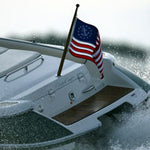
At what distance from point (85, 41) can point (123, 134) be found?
1675 millimetres

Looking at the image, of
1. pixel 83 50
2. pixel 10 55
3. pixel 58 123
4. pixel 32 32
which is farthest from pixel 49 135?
pixel 32 32

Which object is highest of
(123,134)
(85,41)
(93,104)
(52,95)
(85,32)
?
(85,32)

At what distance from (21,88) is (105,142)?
→ 5.34ft

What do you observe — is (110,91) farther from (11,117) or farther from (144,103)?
(11,117)

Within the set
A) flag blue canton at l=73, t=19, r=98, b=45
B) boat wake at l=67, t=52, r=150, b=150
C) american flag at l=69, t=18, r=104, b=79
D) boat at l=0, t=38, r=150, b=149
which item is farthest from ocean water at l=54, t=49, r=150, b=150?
flag blue canton at l=73, t=19, r=98, b=45

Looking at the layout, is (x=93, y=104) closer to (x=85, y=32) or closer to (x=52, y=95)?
(x=52, y=95)

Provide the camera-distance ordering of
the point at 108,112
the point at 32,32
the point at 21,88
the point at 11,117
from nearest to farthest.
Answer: the point at 11,117, the point at 21,88, the point at 108,112, the point at 32,32

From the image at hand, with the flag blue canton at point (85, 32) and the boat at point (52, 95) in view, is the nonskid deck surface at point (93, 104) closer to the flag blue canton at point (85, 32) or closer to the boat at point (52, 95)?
the boat at point (52, 95)

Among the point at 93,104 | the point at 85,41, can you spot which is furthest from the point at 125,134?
the point at 85,41

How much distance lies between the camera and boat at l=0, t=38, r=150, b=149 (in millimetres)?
7078

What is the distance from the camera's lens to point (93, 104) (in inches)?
325

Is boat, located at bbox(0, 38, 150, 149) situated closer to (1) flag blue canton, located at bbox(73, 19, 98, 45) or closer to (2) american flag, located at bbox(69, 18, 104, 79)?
(2) american flag, located at bbox(69, 18, 104, 79)

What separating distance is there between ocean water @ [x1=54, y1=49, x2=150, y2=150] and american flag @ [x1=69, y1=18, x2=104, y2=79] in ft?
4.08

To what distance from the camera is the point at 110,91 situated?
347 inches
